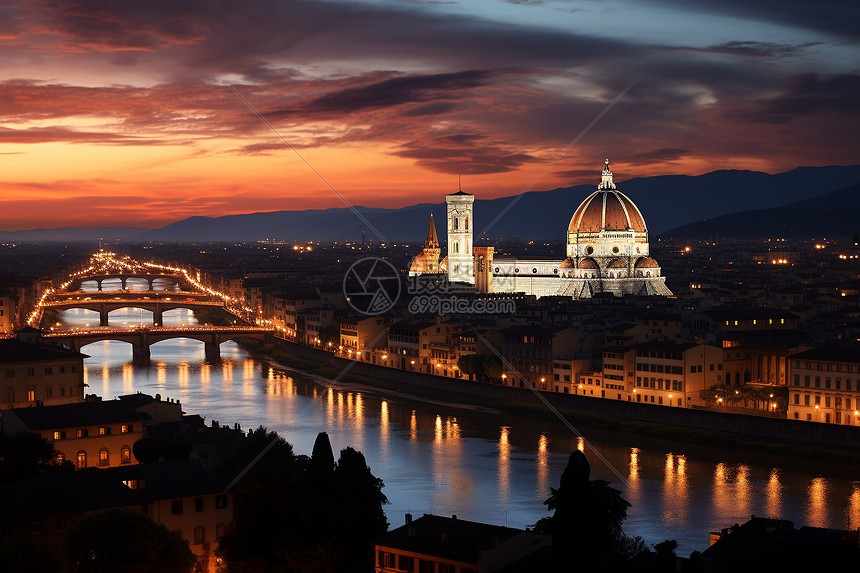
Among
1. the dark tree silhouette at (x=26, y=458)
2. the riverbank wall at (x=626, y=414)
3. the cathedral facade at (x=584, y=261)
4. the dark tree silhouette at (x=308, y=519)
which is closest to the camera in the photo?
the dark tree silhouette at (x=308, y=519)

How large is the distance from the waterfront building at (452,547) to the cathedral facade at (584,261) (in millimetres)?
42382

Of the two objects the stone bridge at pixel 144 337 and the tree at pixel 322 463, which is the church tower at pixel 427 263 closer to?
the stone bridge at pixel 144 337

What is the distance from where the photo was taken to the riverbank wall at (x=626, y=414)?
2422 cm

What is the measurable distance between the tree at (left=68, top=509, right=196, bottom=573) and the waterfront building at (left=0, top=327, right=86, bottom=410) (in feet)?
37.5

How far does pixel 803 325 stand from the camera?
125ft

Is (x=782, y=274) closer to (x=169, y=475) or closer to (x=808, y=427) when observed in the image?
(x=808, y=427)

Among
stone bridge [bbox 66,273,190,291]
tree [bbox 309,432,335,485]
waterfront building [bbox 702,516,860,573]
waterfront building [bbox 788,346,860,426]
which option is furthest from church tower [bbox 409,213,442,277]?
waterfront building [bbox 702,516,860,573]

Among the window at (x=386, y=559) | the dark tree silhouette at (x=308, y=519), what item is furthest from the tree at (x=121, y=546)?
the window at (x=386, y=559)

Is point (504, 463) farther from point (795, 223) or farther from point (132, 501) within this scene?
point (795, 223)

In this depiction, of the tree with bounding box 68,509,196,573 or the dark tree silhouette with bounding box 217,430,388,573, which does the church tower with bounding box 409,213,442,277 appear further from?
the tree with bounding box 68,509,196,573

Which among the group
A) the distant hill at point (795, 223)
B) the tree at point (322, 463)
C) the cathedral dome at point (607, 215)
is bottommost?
the tree at point (322, 463)

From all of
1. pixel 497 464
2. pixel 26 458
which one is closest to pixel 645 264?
pixel 497 464

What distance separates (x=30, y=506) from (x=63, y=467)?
9.19ft

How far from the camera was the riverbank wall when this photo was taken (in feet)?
79.5
